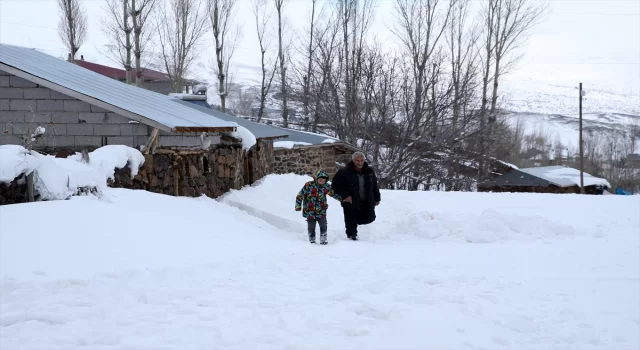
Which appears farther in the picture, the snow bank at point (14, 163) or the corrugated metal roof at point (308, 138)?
the corrugated metal roof at point (308, 138)

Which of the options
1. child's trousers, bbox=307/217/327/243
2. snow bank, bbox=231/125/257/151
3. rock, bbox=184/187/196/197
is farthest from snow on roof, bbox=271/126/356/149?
child's trousers, bbox=307/217/327/243

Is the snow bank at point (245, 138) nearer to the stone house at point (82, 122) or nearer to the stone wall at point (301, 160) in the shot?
the stone house at point (82, 122)

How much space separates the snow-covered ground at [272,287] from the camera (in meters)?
4.40

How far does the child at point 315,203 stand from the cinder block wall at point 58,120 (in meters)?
3.64

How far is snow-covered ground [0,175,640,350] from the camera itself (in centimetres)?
440

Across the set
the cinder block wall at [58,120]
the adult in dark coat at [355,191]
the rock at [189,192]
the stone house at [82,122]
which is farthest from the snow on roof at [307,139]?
the adult in dark coat at [355,191]

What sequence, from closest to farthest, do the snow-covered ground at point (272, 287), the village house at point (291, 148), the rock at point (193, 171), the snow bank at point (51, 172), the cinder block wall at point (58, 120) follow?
1. the snow-covered ground at point (272, 287)
2. the snow bank at point (51, 172)
3. the cinder block wall at point (58, 120)
4. the rock at point (193, 171)
5. the village house at point (291, 148)

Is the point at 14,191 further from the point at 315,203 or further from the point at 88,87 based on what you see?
the point at 88,87

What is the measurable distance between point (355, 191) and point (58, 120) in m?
5.93

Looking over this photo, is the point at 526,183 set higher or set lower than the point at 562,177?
lower

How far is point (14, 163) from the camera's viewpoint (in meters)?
7.04

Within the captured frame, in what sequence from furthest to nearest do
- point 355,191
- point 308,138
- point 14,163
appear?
point 308,138, point 355,191, point 14,163

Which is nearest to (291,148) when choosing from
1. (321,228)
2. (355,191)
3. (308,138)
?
(308,138)

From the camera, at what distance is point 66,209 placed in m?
6.90
